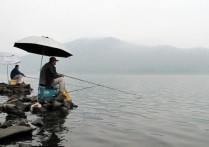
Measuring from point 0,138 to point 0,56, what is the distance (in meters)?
30.1

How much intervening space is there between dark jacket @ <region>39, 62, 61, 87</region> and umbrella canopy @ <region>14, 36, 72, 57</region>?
1377 mm

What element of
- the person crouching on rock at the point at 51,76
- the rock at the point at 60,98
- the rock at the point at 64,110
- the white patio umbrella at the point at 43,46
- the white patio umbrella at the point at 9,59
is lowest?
the rock at the point at 64,110

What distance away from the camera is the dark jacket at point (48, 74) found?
763 inches

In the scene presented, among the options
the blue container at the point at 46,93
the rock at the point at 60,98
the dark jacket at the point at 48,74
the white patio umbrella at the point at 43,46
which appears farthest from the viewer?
the rock at the point at 60,98

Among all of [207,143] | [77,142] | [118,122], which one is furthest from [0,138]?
[207,143]

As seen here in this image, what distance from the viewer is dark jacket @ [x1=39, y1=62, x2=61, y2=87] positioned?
1939 centimetres

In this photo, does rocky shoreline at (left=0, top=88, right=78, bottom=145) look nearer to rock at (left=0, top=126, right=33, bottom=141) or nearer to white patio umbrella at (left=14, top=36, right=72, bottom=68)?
rock at (left=0, top=126, right=33, bottom=141)

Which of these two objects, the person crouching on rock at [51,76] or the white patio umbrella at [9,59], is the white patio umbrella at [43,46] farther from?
the white patio umbrella at [9,59]

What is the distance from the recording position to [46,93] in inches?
799

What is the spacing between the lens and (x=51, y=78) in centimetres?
1998

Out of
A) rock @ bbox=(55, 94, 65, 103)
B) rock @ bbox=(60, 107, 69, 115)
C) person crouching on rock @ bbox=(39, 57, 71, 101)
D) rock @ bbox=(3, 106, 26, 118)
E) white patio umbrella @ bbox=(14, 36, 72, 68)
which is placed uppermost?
white patio umbrella @ bbox=(14, 36, 72, 68)

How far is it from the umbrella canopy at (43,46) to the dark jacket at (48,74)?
138 cm

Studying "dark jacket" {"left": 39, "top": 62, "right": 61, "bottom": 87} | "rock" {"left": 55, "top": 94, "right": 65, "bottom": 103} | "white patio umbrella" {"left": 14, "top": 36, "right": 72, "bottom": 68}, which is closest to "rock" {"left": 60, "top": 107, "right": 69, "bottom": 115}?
"rock" {"left": 55, "top": 94, "right": 65, "bottom": 103}

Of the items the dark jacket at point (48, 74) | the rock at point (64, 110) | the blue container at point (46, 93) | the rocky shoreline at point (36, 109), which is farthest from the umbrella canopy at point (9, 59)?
the rock at point (64, 110)
